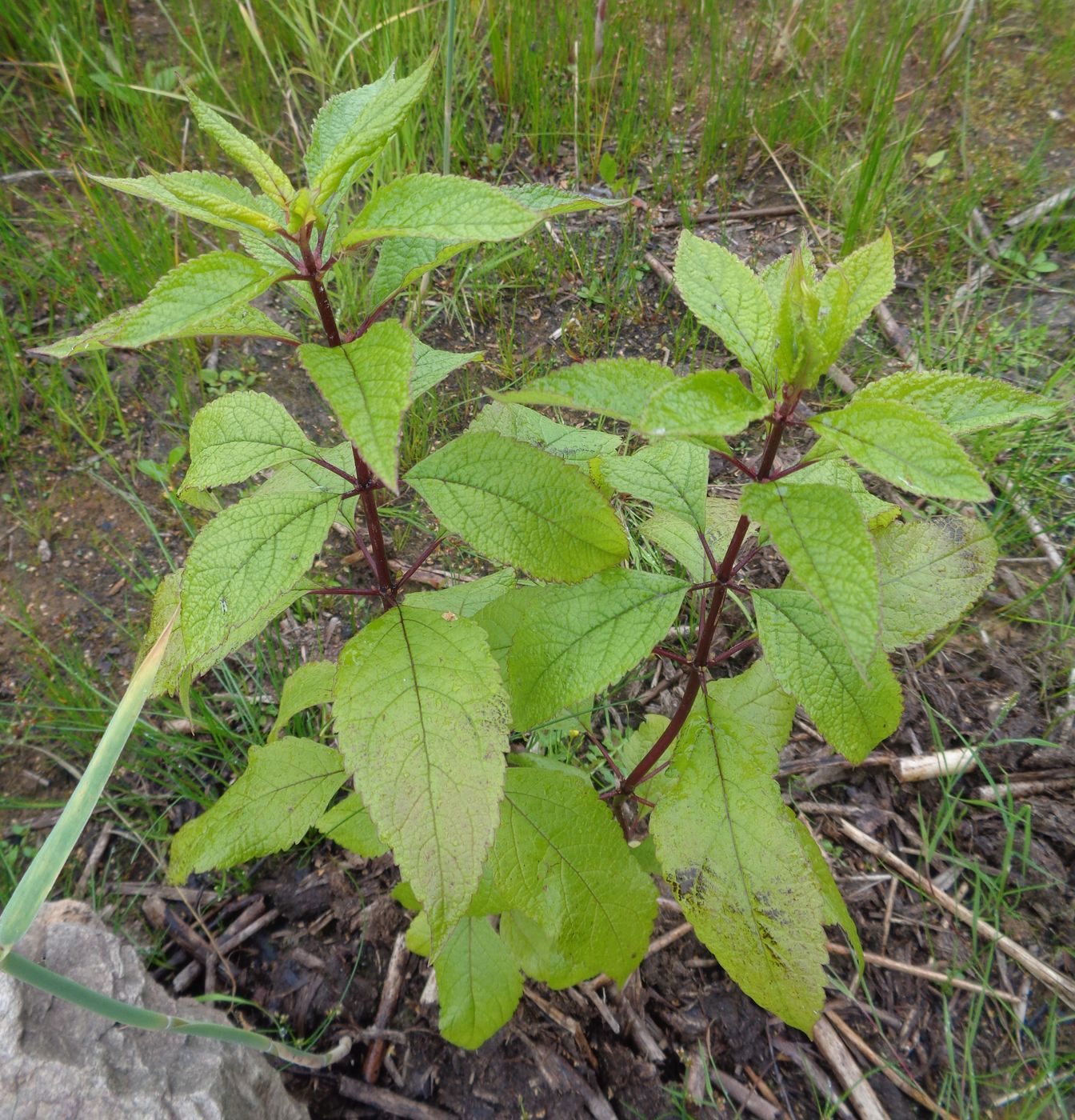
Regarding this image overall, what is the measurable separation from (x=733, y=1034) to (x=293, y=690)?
1.34 metres

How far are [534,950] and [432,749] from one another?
83 centimetres

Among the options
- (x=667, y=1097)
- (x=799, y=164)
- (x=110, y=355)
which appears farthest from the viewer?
(x=799, y=164)

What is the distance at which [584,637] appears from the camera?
1.31 m

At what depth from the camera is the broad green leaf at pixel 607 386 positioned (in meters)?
1.06

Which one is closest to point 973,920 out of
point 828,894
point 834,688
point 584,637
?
point 828,894

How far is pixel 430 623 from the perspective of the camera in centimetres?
130

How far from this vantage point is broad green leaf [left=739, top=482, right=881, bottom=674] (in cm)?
94

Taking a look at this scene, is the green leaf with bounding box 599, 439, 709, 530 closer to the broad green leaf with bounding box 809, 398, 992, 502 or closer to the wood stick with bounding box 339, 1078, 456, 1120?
the broad green leaf with bounding box 809, 398, 992, 502

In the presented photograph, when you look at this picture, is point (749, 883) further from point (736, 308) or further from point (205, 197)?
point (205, 197)

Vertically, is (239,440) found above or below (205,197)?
below

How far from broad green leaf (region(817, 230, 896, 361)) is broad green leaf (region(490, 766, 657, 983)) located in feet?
3.00

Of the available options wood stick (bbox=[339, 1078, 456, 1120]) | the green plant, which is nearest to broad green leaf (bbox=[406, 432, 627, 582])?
the green plant

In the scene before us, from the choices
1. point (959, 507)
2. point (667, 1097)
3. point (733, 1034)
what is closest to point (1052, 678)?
point (959, 507)

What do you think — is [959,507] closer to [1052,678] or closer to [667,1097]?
[1052,678]
